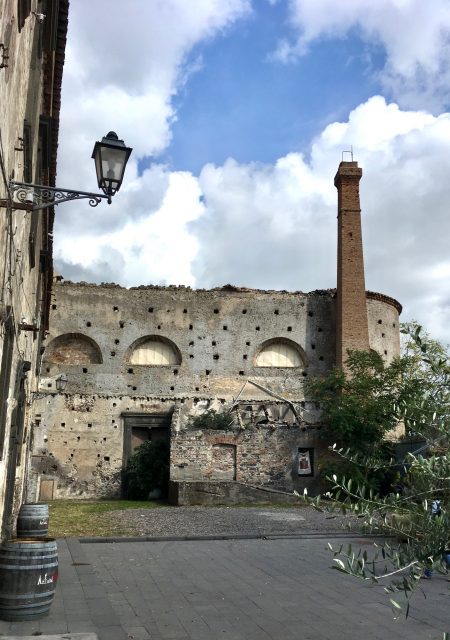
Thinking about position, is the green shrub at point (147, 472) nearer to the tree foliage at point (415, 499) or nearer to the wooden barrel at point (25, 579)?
the wooden barrel at point (25, 579)

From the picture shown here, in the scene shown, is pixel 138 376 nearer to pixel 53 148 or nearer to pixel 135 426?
pixel 135 426

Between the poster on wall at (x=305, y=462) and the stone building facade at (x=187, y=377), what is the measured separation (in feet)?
0.13

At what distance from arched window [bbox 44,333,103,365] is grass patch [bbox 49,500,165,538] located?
6.48 metres

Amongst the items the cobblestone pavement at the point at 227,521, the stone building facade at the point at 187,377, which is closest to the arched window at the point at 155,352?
the stone building facade at the point at 187,377

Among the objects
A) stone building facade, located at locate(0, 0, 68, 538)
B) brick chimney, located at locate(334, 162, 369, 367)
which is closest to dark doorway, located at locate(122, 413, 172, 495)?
brick chimney, located at locate(334, 162, 369, 367)

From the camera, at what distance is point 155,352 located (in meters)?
27.9

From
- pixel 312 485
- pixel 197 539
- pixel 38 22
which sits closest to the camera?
pixel 38 22

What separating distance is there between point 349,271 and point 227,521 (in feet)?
49.9

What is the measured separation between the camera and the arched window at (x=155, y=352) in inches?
1093

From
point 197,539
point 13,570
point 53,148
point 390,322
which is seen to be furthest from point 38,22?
point 390,322

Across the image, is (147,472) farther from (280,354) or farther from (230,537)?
(230,537)

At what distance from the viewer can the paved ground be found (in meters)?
6.04

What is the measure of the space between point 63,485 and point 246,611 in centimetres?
1912

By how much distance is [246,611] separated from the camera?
686 cm
